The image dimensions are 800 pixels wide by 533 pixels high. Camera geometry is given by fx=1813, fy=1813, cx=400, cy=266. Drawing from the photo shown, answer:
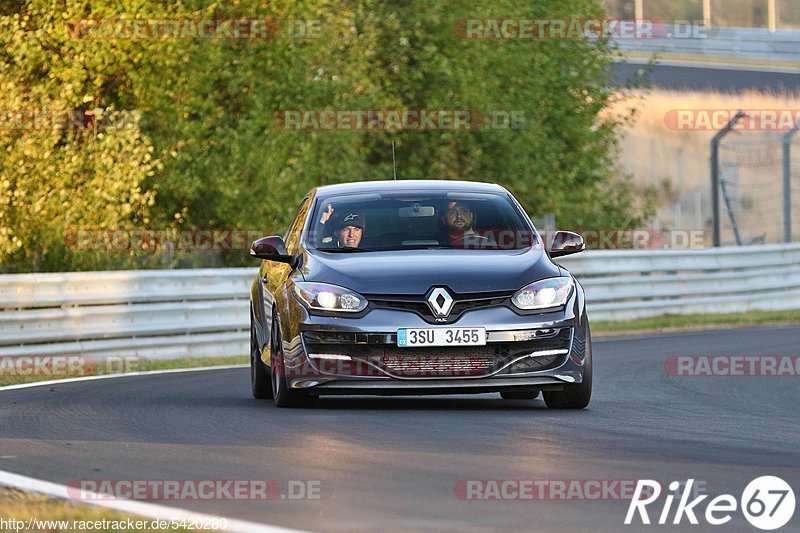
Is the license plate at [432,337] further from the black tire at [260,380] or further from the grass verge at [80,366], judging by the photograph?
the grass verge at [80,366]

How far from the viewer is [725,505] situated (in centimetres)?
689

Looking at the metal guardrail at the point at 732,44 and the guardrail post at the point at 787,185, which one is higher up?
the metal guardrail at the point at 732,44

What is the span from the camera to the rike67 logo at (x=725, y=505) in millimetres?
6539

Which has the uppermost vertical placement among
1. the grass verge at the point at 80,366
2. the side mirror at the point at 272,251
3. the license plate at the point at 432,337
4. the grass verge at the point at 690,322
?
the side mirror at the point at 272,251

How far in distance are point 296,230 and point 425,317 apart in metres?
2.08

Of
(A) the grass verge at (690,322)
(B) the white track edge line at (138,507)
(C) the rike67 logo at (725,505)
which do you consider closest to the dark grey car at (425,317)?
(B) the white track edge line at (138,507)

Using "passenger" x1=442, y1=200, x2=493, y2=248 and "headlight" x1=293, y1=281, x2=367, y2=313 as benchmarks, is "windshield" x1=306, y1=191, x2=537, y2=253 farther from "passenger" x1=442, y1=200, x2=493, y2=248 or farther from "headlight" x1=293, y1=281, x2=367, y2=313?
"headlight" x1=293, y1=281, x2=367, y2=313

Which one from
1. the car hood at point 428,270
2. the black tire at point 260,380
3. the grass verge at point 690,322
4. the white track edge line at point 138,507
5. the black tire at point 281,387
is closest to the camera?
the white track edge line at point 138,507

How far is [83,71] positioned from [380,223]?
12.7m

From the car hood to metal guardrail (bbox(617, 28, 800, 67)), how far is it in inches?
1064

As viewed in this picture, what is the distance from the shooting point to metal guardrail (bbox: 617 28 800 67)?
3828 centimetres

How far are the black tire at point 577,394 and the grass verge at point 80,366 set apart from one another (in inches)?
218

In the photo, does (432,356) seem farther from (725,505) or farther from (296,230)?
(725,505)

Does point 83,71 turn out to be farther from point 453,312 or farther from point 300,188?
point 453,312
